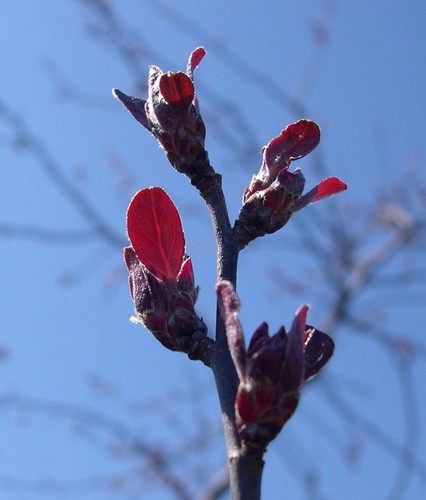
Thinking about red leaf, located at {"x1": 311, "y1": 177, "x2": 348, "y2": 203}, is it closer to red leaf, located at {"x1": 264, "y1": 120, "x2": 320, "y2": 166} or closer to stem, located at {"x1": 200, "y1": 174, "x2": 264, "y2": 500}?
red leaf, located at {"x1": 264, "y1": 120, "x2": 320, "y2": 166}

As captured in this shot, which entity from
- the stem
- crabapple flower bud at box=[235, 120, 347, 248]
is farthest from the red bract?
crabapple flower bud at box=[235, 120, 347, 248]

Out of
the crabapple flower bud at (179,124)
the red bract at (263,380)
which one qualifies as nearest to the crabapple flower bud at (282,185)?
the crabapple flower bud at (179,124)

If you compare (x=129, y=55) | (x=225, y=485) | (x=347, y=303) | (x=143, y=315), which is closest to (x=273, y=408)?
(x=143, y=315)

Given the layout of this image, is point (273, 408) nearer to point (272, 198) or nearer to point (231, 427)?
point (231, 427)

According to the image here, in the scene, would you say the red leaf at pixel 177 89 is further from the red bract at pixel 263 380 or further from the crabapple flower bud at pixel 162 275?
the red bract at pixel 263 380

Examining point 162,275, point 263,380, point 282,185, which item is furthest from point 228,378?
point 282,185
